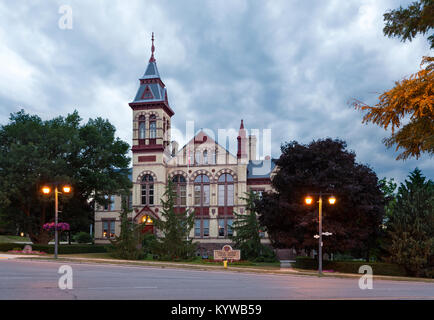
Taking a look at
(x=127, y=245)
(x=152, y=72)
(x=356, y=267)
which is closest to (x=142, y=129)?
(x=152, y=72)

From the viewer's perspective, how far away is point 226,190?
52.5 meters

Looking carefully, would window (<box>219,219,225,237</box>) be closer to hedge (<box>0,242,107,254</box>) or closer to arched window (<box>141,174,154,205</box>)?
arched window (<box>141,174,154,205</box>)

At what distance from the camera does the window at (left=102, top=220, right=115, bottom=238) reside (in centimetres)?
5631

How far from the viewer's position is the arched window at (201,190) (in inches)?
2087

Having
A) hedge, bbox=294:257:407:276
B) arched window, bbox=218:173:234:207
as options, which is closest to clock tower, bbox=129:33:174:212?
arched window, bbox=218:173:234:207

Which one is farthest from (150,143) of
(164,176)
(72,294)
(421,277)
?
(72,294)

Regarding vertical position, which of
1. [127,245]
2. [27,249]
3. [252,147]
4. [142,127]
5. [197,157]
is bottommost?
[27,249]

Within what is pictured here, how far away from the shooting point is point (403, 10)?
8.46 m

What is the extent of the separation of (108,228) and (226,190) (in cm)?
1768

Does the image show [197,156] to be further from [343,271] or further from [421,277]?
[421,277]

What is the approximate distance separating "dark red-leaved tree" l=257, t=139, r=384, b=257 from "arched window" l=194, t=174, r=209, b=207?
18957mm

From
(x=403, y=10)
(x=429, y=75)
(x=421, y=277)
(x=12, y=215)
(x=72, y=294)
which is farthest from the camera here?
(x=12, y=215)

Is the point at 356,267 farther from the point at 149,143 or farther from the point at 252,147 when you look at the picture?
the point at 149,143

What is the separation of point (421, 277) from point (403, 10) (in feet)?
92.4
